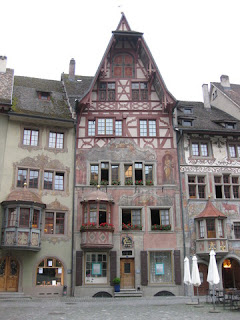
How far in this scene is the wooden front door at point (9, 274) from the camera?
23.6 metres

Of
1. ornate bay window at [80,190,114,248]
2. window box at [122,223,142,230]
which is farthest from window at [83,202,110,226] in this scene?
window box at [122,223,142,230]

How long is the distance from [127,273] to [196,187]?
8.00m

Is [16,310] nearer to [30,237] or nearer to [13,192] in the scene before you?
[30,237]

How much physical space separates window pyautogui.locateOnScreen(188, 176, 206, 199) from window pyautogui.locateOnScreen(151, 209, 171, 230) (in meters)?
2.45

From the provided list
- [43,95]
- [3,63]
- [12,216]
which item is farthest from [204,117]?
[3,63]

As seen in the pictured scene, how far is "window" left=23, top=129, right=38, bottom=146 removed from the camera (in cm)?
2671

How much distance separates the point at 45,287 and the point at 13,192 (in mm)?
6636

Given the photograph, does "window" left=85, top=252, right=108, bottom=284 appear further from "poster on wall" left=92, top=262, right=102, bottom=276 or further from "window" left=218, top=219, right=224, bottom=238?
"window" left=218, top=219, right=224, bottom=238

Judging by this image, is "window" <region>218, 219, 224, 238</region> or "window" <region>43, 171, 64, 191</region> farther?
"window" <region>43, 171, 64, 191</region>

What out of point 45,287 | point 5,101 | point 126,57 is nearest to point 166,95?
point 126,57

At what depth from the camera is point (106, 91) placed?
29.2 meters

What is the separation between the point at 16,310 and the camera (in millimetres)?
17094

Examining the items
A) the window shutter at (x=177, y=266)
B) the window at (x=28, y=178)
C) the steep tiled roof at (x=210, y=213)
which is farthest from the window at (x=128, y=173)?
the window at (x=28, y=178)

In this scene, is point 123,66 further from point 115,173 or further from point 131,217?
point 131,217
